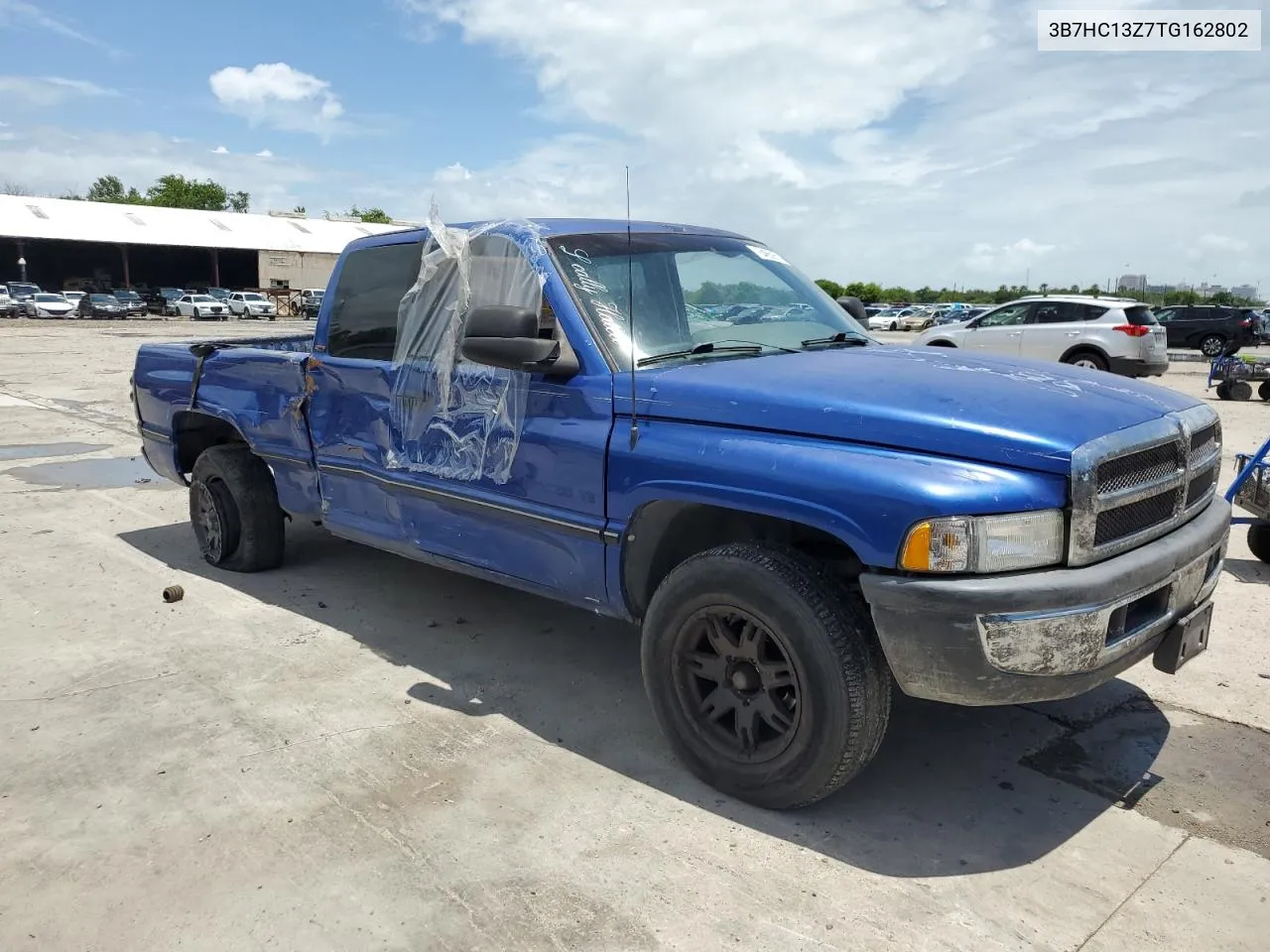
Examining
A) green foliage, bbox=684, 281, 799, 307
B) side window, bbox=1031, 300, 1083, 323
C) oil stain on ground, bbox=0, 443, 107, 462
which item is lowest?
oil stain on ground, bbox=0, 443, 107, 462

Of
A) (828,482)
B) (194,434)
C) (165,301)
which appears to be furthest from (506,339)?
(165,301)

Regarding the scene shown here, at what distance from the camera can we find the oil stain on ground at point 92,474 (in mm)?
8203

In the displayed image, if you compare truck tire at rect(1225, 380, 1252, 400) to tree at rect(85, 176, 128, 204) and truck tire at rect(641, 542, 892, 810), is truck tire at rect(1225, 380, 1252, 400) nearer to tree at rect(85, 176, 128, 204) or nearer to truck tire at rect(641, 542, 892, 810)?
truck tire at rect(641, 542, 892, 810)

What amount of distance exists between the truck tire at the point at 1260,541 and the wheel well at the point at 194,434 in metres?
6.11

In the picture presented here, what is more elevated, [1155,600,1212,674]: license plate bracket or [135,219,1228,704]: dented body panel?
[135,219,1228,704]: dented body panel

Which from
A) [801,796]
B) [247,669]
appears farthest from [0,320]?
[801,796]

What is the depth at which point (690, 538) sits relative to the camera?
353cm

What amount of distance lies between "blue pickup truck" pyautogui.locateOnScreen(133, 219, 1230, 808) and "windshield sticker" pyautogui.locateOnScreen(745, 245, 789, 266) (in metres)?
0.05

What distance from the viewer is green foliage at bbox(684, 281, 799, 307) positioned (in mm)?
4016

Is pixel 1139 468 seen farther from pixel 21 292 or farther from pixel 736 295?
pixel 21 292

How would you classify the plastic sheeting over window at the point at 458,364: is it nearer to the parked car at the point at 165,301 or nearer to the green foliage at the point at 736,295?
the green foliage at the point at 736,295

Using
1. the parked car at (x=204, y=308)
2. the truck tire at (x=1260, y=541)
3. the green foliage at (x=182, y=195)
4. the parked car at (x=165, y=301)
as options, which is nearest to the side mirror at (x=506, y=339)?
the truck tire at (x=1260, y=541)

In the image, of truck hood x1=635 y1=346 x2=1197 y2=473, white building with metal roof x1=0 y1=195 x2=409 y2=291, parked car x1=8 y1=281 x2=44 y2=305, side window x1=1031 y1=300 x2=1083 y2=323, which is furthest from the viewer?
white building with metal roof x1=0 y1=195 x2=409 y2=291

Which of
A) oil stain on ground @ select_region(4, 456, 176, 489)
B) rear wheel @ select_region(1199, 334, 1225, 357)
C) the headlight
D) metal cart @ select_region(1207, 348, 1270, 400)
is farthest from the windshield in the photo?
rear wheel @ select_region(1199, 334, 1225, 357)
